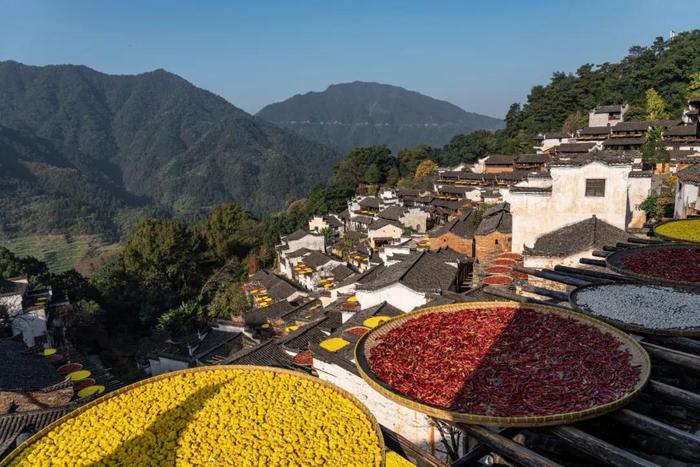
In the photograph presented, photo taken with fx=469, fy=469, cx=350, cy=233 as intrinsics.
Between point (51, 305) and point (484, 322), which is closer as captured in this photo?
point (484, 322)

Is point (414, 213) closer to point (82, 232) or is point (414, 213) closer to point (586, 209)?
point (586, 209)

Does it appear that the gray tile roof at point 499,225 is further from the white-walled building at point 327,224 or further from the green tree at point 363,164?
the green tree at point 363,164

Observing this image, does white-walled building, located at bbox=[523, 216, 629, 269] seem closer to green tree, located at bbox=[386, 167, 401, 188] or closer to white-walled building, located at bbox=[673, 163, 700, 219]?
white-walled building, located at bbox=[673, 163, 700, 219]

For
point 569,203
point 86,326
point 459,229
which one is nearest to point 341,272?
point 459,229

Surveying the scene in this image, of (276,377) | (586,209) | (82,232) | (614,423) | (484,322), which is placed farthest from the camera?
(82,232)

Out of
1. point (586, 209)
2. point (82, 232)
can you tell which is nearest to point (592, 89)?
point (586, 209)

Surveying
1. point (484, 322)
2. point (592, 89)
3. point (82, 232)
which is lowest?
point (82, 232)

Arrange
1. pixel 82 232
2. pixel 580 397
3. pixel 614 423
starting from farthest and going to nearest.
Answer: pixel 82 232 → pixel 614 423 → pixel 580 397

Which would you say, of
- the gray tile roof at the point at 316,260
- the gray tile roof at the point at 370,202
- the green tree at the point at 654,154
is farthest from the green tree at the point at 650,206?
the gray tile roof at the point at 370,202
